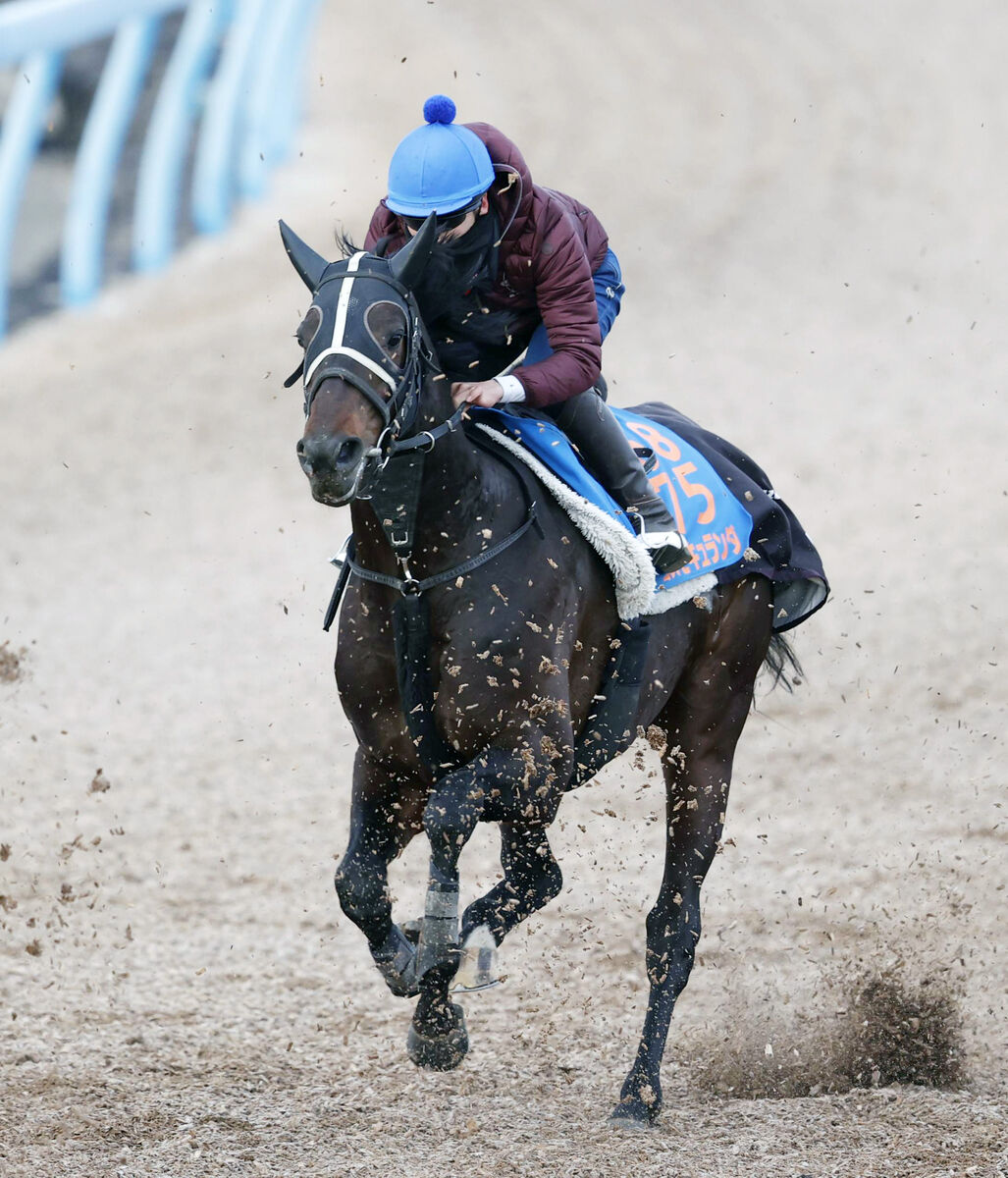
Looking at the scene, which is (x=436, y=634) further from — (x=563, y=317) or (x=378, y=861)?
(x=563, y=317)

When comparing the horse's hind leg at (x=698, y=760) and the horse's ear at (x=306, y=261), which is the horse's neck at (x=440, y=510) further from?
the horse's hind leg at (x=698, y=760)

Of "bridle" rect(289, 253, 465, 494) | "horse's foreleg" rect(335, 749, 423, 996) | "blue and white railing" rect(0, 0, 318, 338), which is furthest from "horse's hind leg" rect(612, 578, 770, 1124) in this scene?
"blue and white railing" rect(0, 0, 318, 338)

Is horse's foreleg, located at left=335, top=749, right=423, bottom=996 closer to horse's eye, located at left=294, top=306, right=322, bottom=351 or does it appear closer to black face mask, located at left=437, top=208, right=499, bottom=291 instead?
horse's eye, located at left=294, top=306, right=322, bottom=351

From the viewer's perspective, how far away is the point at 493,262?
4.13 meters

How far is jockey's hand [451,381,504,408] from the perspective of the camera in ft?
13.3

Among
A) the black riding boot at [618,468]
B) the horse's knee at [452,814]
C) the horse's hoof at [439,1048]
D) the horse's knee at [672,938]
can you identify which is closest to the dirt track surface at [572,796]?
the horse's hoof at [439,1048]

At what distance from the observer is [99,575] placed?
34.6 ft

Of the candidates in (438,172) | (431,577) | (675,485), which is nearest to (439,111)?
(438,172)

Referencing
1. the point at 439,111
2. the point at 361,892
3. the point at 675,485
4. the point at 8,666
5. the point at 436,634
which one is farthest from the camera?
the point at 8,666

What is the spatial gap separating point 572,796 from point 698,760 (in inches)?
51.5

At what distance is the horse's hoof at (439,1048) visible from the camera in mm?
4465

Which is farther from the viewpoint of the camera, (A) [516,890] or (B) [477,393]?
(A) [516,890]

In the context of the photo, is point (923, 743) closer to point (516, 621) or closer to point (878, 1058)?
point (878, 1058)

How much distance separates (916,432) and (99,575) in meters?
6.30
